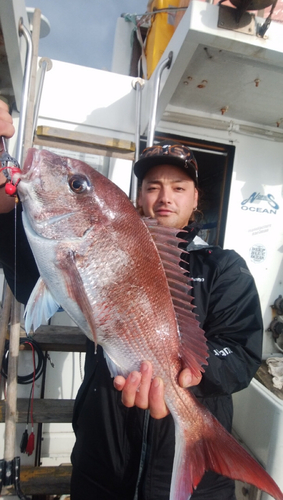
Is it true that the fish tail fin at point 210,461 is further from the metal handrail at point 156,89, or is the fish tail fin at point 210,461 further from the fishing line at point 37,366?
the metal handrail at point 156,89

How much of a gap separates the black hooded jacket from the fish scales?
0.51 ft

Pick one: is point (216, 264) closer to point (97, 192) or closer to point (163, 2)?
point (97, 192)

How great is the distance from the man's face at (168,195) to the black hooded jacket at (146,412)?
0.98ft

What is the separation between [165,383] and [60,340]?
4.60 feet

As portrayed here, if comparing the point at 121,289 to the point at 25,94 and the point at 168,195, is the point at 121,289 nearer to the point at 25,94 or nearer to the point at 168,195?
the point at 168,195

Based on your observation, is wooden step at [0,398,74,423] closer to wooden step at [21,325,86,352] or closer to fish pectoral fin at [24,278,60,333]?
wooden step at [21,325,86,352]

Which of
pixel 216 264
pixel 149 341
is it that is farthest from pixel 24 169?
pixel 216 264

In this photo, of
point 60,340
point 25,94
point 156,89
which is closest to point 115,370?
point 60,340

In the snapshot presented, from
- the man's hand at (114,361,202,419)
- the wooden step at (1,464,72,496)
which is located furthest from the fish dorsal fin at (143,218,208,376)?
the wooden step at (1,464,72,496)

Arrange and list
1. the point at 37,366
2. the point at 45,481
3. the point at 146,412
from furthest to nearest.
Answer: the point at 37,366 → the point at 45,481 → the point at 146,412

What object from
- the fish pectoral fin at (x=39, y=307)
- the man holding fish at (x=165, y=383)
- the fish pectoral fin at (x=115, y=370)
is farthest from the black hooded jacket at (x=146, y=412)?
the fish pectoral fin at (x=39, y=307)

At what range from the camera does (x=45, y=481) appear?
7.39ft

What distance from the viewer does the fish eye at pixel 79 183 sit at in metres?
1.15

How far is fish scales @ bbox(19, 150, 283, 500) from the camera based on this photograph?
1.11 meters
